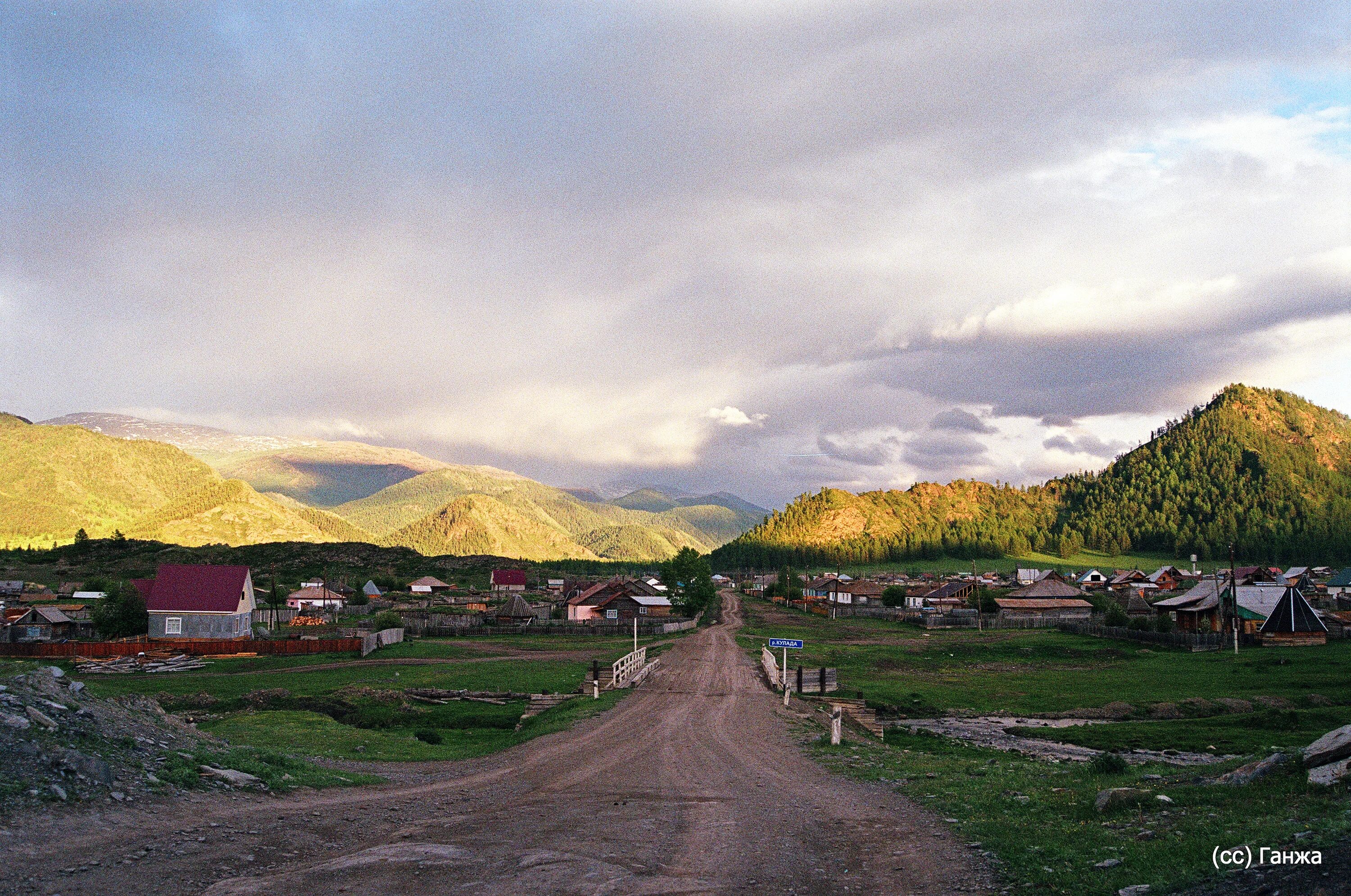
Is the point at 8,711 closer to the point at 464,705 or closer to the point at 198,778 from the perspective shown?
the point at 198,778

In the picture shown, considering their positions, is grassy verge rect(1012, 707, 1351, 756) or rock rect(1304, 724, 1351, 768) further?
grassy verge rect(1012, 707, 1351, 756)

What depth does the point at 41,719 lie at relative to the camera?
1563 centimetres

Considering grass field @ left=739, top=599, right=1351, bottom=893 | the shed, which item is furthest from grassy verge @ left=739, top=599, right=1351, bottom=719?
the shed

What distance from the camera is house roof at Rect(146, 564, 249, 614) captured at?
72812mm

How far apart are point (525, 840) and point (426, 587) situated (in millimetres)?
157183

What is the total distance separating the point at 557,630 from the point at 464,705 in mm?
46609

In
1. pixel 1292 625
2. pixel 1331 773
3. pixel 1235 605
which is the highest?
pixel 1331 773

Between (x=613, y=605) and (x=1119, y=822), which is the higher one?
(x=1119, y=822)

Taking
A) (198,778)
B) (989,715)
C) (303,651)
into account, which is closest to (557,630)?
(303,651)

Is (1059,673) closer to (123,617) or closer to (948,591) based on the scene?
(948,591)

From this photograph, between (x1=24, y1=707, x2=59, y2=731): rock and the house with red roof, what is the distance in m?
63.1

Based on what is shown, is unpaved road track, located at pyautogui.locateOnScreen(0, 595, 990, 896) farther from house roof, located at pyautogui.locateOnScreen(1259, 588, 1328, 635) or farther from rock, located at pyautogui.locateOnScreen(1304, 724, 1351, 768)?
house roof, located at pyautogui.locateOnScreen(1259, 588, 1328, 635)

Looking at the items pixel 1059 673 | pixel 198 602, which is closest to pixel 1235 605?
pixel 1059 673

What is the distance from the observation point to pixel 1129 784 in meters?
17.1
